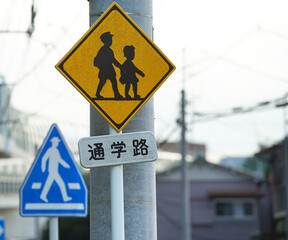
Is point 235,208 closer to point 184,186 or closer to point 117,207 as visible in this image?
point 184,186

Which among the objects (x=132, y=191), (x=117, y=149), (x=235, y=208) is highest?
(x=235, y=208)

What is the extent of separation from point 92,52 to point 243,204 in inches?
1685

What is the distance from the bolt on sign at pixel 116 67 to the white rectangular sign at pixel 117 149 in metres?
0.11

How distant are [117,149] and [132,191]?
29.3 inches

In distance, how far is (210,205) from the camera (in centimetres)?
4656

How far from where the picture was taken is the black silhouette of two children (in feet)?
16.2

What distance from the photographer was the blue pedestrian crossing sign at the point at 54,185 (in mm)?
7180

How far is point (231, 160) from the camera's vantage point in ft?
419

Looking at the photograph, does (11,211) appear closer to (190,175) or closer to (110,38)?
(190,175)

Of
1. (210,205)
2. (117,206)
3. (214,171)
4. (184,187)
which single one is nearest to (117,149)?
(117,206)

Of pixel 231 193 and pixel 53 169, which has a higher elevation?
pixel 231 193

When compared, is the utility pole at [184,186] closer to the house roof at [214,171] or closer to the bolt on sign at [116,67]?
the bolt on sign at [116,67]

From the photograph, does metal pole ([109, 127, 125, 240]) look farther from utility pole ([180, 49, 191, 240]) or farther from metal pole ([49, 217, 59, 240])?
utility pole ([180, 49, 191, 240])

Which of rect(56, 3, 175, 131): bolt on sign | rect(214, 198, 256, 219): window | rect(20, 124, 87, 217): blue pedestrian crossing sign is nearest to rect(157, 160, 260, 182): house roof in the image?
rect(214, 198, 256, 219): window
